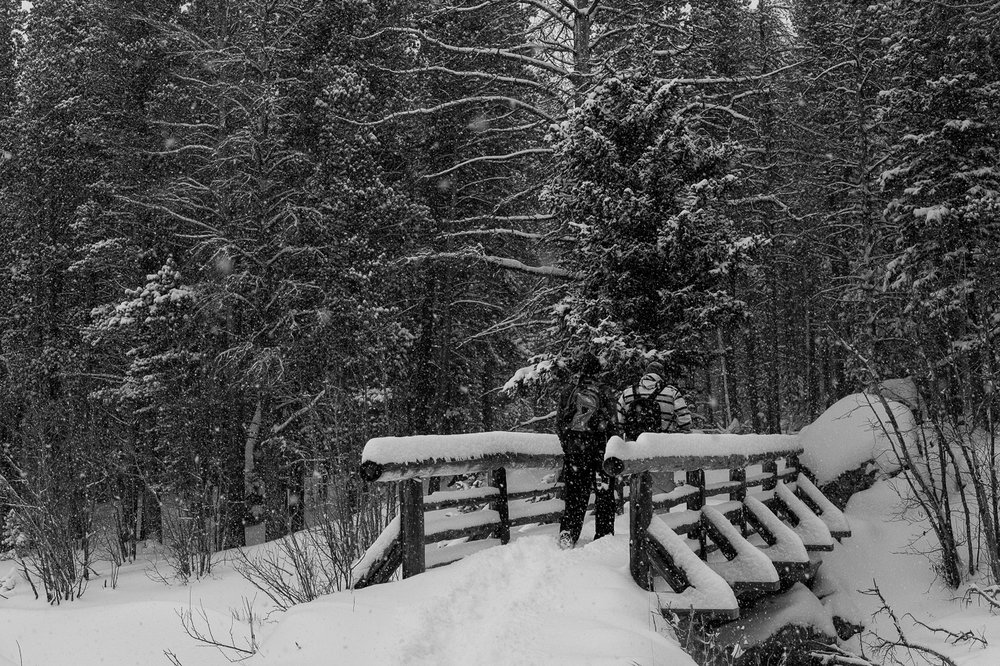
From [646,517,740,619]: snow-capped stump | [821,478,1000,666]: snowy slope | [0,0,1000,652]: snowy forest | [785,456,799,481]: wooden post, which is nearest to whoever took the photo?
[646,517,740,619]: snow-capped stump

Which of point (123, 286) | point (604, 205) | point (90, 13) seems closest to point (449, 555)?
point (604, 205)

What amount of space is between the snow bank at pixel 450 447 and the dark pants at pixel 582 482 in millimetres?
470

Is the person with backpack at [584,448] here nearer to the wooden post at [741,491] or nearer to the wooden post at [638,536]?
the wooden post at [638,536]

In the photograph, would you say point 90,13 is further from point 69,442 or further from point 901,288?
point 901,288

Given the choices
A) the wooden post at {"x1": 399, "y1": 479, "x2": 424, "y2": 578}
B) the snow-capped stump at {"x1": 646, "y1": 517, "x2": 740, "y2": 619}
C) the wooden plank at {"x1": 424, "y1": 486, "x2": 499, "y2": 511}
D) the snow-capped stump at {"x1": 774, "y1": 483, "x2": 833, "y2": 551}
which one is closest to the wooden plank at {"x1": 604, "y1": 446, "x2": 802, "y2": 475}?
the snow-capped stump at {"x1": 646, "y1": 517, "x2": 740, "y2": 619}

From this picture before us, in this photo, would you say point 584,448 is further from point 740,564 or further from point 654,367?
point 654,367

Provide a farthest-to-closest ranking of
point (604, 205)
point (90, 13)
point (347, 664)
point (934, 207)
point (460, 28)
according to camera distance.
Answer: point (460, 28) → point (90, 13) → point (934, 207) → point (604, 205) → point (347, 664)

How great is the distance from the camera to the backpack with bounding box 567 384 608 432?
7312 mm

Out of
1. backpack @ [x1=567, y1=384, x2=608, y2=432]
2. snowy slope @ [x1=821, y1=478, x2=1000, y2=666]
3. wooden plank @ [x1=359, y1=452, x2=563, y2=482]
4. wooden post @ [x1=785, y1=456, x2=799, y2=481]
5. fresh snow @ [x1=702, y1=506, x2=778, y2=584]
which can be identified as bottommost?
snowy slope @ [x1=821, y1=478, x2=1000, y2=666]

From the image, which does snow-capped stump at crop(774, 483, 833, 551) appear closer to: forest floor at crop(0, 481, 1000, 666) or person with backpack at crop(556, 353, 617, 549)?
forest floor at crop(0, 481, 1000, 666)

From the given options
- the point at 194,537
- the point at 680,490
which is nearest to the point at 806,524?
the point at 680,490

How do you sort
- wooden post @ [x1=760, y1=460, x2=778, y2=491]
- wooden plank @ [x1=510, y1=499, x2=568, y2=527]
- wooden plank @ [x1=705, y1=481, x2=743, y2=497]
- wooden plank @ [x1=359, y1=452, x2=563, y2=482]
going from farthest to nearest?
wooden post @ [x1=760, y1=460, x2=778, y2=491]
wooden plank @ [x1=705, y1=481, x2=743, y2=497]
wooden plank @ [x1=510, y1=499, x2=568, y2=527]
wooden plank @ [x1=359, y1=452, x2=563, y2=482]

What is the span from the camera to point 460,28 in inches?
815

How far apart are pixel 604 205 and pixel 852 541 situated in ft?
21.0
